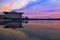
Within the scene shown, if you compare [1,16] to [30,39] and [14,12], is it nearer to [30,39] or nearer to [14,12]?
[14,12]

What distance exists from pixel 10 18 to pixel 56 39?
11.1m

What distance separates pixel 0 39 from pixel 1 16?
11797 millimetres

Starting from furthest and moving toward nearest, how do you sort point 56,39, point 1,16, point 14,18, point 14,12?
point 1,16 < point 14,18 < point 14,12 < point 56,39

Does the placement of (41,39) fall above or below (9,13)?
below

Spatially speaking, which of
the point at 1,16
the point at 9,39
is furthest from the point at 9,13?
the point at 9,39

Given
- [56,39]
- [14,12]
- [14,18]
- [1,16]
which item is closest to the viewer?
[56,39]

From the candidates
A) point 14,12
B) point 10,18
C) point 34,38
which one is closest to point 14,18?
point 10,18

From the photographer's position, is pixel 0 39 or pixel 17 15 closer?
pixel 0 39

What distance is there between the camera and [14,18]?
56.2 ft

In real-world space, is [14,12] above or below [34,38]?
above

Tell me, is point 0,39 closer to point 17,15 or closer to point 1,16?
point 17,15

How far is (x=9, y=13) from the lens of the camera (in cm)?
1619

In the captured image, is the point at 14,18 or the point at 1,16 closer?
the point at 14,18

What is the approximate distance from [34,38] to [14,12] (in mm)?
8946
